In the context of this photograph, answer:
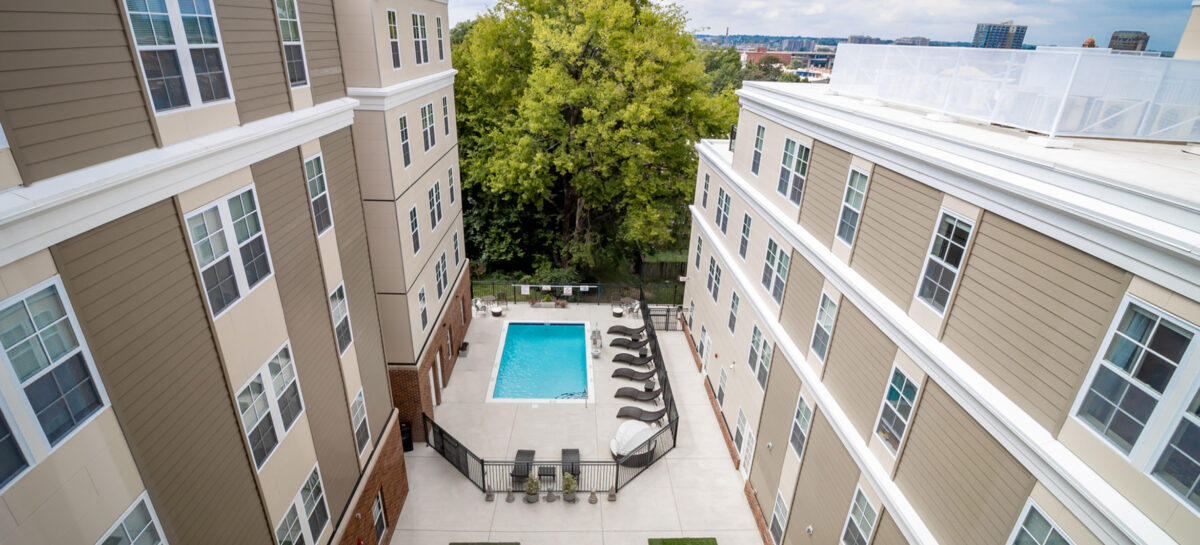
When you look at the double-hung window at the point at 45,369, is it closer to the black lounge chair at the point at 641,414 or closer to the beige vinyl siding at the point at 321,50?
the beige vinyl siding at the point at 321,50

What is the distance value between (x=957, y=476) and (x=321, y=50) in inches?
497

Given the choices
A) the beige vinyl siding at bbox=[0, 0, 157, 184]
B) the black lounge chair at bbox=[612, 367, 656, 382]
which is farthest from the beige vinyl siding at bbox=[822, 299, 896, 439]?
the beige vinyl siding at bbox=[0, 0, 157, 184]

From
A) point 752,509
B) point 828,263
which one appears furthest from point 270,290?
point 752,509

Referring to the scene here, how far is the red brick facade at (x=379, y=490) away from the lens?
11.0 meters

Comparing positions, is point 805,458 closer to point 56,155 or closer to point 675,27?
point 56,155

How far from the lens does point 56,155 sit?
498 centimetres

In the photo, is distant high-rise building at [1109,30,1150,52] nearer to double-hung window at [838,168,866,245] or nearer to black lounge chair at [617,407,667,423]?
double-hung window at [838,168,866,245]

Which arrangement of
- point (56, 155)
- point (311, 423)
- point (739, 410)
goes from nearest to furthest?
point (56, 155), point (311, 423), point (739, 410)

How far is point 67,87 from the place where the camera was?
504 centimetres

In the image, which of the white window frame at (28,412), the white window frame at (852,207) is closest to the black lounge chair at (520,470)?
the white window frame at (852,207)

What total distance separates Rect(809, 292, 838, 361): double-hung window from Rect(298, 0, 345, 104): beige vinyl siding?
34.9 ft

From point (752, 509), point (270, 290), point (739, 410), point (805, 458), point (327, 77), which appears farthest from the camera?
point (739, 410)

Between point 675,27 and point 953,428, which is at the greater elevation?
point 675,27

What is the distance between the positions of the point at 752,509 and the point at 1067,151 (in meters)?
11.1
